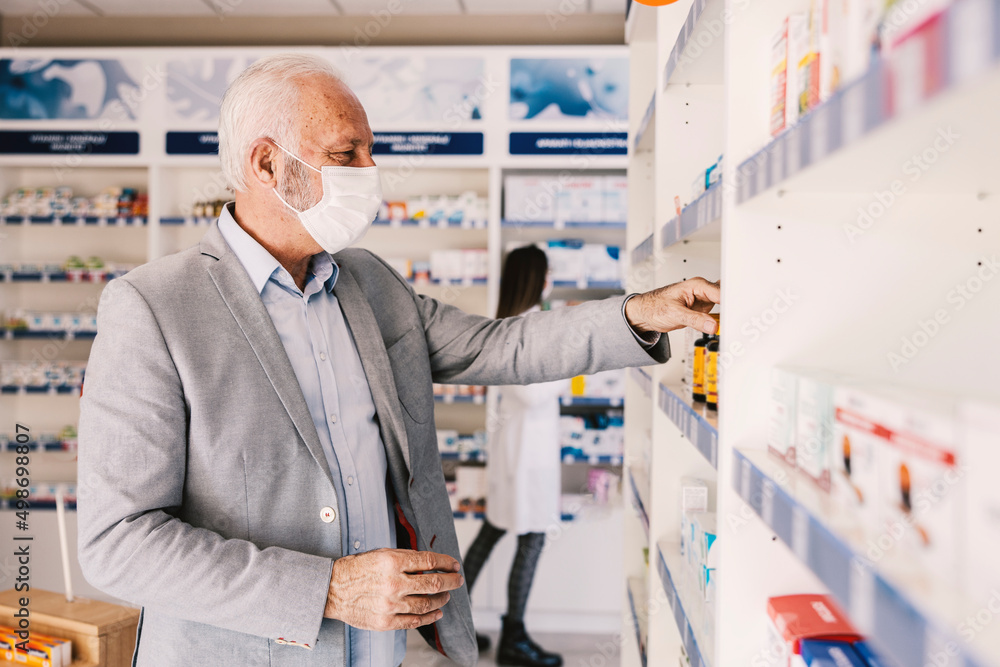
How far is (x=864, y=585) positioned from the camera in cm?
62

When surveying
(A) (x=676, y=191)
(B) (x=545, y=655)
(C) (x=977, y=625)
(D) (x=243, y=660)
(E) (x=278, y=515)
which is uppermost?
(A) (x=676, y=191)

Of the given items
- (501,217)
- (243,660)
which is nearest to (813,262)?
(243,660)

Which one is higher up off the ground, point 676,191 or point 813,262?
point 676,191

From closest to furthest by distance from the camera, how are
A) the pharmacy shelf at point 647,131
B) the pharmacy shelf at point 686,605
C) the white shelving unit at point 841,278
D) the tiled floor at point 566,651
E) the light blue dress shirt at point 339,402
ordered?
1. the white shelving unit at point 841,278
2. the pharmacy shelf at point 686,605
3. the light blue dress shirt at point 339,402
4. the pharmacy shelf at point 647,131
5. the tiled floor at point 566,651

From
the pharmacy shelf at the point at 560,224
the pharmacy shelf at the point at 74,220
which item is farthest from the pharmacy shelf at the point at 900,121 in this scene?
the pharmacy shelf at the point at 74,220

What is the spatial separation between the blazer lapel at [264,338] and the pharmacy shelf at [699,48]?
1065 millimetres

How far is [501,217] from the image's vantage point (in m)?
4.72

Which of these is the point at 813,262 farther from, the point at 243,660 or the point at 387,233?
the point at 387,233

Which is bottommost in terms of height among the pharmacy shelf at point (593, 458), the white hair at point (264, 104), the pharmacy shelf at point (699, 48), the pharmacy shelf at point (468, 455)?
the pharmacy shelf at point (468, 455)

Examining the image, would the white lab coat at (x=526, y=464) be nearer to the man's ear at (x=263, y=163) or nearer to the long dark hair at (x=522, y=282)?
the long dark hair at (x=522, y=282)

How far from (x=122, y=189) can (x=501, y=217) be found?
271 cm

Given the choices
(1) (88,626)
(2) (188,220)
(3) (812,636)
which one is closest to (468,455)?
(2) (188,220)

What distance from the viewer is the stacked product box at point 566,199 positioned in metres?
4.43
